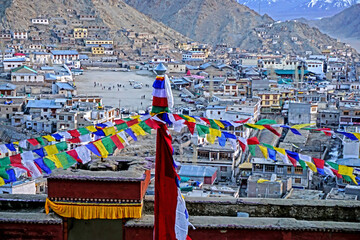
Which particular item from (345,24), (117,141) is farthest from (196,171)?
(345,24)

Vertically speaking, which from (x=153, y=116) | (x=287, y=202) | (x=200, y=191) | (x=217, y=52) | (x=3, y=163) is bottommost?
(x=200, y=191)

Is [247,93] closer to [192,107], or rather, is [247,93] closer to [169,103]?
[192,107]

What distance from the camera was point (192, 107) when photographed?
3375 cm

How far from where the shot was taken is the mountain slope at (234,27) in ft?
257

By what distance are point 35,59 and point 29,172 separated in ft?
153

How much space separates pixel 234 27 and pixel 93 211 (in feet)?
278

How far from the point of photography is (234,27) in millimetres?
89188

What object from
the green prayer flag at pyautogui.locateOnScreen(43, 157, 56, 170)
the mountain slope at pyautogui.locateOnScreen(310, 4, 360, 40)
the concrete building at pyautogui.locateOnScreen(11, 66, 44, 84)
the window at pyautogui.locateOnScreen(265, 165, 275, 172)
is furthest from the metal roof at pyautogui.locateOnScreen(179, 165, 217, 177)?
the mountain slope at pyautogui.locateOnScreen(310, 4, 360, 40)

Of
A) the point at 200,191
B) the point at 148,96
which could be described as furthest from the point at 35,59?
the point at 200,191

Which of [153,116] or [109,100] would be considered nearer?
[153,116]

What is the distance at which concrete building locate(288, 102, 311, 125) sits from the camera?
29.7m

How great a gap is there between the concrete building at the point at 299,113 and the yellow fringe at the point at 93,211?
24366 millimetres

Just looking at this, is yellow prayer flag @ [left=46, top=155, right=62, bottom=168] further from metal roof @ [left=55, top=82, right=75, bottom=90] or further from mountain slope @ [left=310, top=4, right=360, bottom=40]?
mountain slope @ [left=310, top=4, right=360, bottom=40]

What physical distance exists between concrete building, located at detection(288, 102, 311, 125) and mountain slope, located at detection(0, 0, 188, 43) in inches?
1600
